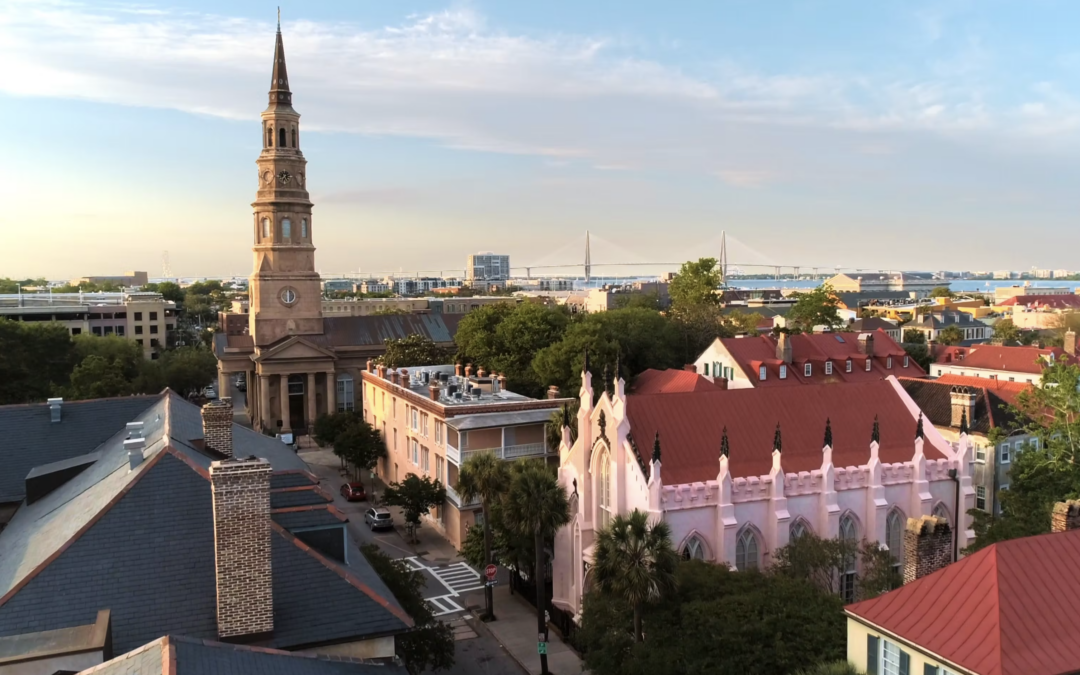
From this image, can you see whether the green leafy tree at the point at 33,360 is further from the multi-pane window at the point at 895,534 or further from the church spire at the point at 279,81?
the multi-pane window at the point at 895,534

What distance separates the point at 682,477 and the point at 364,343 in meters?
65.8

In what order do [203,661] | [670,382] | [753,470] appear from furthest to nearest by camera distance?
[670,382], [753,470], [203,661]

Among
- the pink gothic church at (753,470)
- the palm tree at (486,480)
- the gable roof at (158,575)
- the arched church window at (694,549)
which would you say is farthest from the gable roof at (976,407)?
the gable roof at (158,575)

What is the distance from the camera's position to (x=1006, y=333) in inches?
4904

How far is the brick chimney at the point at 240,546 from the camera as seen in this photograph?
669 inches

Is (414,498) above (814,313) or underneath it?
underneath

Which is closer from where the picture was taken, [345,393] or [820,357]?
[820,357]

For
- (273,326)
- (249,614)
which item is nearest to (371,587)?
(249,614)

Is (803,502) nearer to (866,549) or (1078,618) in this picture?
(866,549)

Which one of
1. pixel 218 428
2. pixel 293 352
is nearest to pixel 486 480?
pixel 218 428

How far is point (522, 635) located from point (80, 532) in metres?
21.9

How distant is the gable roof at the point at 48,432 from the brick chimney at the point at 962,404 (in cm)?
4012

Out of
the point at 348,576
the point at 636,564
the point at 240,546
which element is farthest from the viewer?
the point at 636,564

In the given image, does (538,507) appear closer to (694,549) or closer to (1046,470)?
(694,549)
